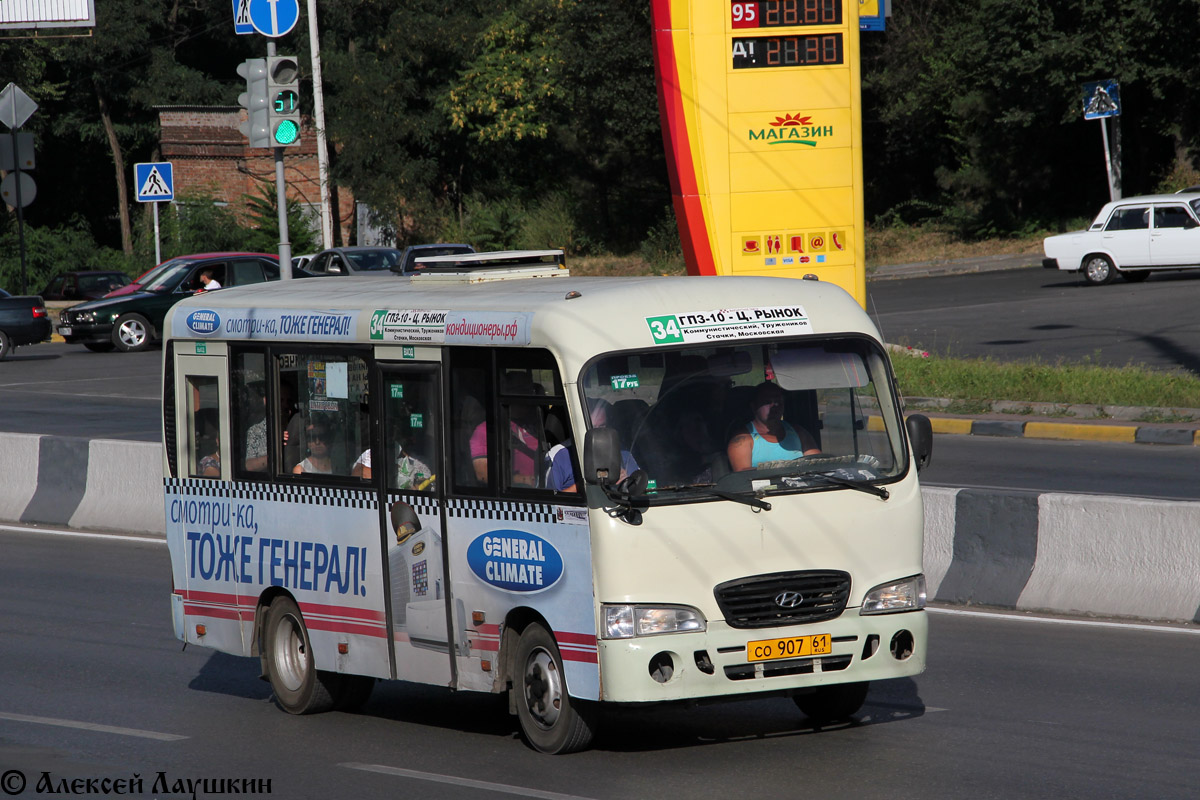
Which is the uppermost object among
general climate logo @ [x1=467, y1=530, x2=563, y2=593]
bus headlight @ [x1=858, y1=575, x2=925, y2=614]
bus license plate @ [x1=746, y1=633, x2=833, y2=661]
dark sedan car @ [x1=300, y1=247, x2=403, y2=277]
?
dark sedan car @ [x1=300, y1=247, x2=403, y2=277]

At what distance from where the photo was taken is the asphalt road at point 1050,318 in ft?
75.8

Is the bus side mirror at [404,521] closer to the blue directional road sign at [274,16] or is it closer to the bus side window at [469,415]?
the bus side window at [469,415]

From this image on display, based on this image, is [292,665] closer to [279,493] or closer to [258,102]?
[279,493]

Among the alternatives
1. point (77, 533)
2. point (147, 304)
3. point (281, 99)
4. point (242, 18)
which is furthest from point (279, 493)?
point (147, 304)

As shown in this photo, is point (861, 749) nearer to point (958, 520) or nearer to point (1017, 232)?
point (958, 520)

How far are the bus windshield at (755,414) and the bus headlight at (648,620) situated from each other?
49 centimetres

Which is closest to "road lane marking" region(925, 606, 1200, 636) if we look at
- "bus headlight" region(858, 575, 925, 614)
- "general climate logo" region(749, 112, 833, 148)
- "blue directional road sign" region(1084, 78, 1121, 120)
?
"bus headlight" region(858, 575, 925, 614)

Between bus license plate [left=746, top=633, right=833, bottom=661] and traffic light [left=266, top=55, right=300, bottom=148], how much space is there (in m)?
14.5

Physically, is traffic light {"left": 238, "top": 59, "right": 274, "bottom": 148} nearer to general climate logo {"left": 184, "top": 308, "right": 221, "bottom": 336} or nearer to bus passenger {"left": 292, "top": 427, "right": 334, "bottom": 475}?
general climate logo {"left": 184, "top": 308, "right": 221, "bottom": 336}

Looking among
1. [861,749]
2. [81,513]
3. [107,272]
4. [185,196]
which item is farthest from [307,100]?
[861,749]

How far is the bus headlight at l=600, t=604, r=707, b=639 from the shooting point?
6.75 metres

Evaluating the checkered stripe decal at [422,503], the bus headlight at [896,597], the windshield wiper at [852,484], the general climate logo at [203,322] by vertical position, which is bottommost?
the bus headlight at [896,597]

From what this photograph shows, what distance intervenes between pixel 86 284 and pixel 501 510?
35278mm

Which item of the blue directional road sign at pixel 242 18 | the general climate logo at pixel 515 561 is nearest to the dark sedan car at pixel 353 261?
the blue directional road sign at pixel 242 18
